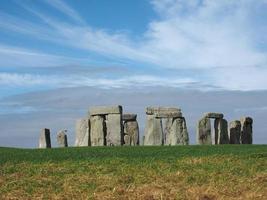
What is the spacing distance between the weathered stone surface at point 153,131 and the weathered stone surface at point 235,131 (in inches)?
200

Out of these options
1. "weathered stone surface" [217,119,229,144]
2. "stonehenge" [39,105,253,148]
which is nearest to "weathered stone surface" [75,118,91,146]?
"stonehenge" [39,105,253,148]

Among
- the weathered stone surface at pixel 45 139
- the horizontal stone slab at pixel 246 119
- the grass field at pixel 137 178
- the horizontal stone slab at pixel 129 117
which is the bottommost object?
the grass field at pixel 137 178

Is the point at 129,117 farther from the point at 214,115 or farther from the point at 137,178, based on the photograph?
the point at 137,178

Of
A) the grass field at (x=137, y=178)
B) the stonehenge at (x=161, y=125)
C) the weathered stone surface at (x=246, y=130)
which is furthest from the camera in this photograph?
the weathered stone surface at (x=246, y=130)

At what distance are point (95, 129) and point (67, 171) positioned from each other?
16.7m

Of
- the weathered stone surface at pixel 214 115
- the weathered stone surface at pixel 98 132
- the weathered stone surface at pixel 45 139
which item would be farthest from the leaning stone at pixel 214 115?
the weathered stone surface at pixel 45 139

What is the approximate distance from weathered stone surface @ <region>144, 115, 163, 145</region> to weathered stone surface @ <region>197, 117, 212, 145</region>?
6.96 ft

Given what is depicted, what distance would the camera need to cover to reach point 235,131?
36969 millimetres

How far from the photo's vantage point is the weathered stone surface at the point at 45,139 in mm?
35156

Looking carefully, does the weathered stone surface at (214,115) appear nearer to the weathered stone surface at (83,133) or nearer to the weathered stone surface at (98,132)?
the weathered stone surface at (98,132)

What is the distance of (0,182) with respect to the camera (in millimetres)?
16906

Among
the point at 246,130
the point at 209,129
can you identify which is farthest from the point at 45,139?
the point at 246,130

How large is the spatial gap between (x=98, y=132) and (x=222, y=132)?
23.6 ft

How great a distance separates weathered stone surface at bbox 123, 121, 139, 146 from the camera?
34.7 metres
